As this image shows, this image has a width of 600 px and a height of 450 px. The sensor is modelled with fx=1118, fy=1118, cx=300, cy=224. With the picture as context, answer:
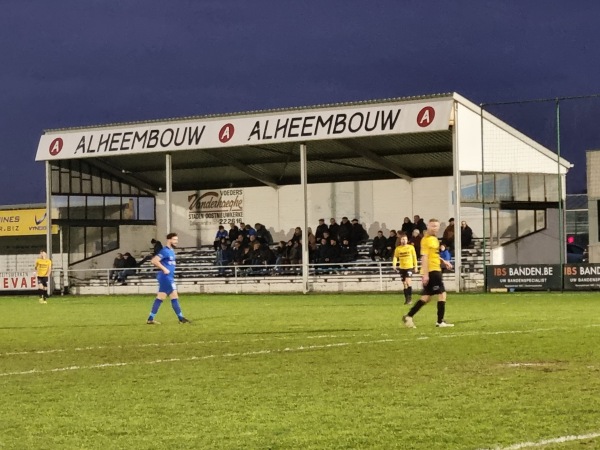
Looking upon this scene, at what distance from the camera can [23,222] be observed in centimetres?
6581

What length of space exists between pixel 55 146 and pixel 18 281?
6.22 m

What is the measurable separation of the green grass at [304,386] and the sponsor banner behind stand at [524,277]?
15725 mm

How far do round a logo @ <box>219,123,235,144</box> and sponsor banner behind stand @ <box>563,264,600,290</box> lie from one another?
15.4 meters

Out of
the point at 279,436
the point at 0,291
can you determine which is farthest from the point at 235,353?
the point at 0,291

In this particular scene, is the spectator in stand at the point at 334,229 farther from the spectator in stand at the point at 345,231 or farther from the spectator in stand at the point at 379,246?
the spectator in stand at the point at 379,246

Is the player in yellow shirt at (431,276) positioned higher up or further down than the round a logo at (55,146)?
further down

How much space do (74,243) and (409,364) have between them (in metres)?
41.5

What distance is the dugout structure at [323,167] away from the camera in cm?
4012

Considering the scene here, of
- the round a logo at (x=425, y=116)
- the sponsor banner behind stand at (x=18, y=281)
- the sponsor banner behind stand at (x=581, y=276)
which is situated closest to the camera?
the sponsor banner behind stand at (x=581, y=276)

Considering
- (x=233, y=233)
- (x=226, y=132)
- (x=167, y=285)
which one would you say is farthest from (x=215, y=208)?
(x=167, y=285)

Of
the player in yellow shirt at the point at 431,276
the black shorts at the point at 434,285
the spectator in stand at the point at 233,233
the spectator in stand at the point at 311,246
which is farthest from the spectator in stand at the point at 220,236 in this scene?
the black shorts at the point at 434,285

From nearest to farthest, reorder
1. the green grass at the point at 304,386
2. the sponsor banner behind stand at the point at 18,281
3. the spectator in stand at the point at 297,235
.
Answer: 1. the green grass at the point at 304,386
2. the spectator in stand at the point at 297,235
3. the sponsor banner behind stand at the point at 18,281

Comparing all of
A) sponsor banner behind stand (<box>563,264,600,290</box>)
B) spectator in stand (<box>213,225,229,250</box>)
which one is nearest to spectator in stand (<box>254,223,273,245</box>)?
spectator in stand (<box>213,225,229,250</box>)

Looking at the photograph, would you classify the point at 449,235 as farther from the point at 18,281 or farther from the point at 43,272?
the point at 18,281
